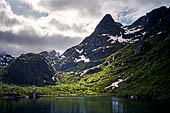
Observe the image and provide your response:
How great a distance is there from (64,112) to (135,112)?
4197 centimetres

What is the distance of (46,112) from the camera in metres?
105

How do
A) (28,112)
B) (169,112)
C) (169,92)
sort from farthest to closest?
(169,92) < (28,112) < (169,112)

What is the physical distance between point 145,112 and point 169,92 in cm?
10681

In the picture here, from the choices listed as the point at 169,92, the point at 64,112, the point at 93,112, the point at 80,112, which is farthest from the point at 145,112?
the point at 169,92

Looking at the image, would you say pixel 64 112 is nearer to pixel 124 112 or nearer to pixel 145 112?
pixel 124 112

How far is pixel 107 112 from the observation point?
10612cm

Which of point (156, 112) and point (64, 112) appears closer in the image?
point (156, 112)

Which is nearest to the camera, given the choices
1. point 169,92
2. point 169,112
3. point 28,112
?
point 169,112

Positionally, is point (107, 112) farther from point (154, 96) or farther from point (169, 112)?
point (154, 96)

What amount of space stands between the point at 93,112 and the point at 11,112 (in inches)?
Result: 1867

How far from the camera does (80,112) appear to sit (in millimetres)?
108500

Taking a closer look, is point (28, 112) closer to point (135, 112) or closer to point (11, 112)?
point (11, 112)

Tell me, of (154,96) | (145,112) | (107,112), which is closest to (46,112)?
(107,112)

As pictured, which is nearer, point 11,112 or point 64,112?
point 11,112
